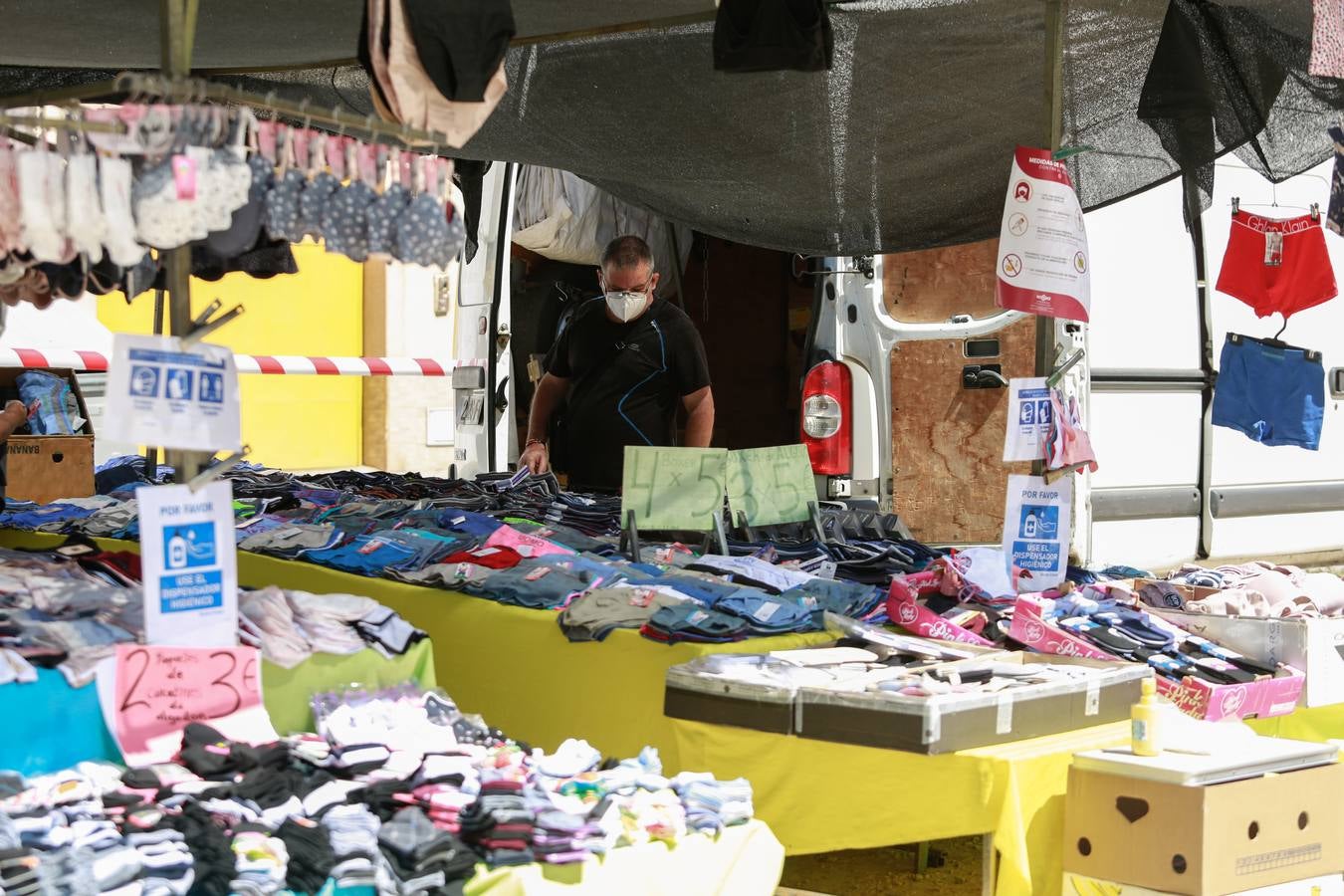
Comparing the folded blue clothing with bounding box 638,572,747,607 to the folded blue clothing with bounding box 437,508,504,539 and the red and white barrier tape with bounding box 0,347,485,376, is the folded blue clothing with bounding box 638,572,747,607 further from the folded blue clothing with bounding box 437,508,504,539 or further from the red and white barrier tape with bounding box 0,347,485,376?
the red and white barrier tape with bounding box 0,347,485,376

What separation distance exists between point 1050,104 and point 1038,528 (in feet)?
4.21

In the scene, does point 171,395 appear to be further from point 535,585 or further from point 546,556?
point 546,556

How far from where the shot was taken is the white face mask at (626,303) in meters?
6.37

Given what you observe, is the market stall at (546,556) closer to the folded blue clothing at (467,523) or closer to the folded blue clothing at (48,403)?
the folded blue clothing at (467,523)

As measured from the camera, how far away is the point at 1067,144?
214 inches

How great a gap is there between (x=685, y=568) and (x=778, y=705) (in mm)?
1389

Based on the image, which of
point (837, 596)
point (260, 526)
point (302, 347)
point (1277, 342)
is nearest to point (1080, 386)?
point (1277, 342)

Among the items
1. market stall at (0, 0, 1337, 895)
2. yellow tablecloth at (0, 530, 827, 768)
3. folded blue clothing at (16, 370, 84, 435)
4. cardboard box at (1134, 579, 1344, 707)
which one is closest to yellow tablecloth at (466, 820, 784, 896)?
market stall at (0, 0, 1337, 895)

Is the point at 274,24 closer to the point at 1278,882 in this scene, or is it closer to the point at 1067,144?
the point at 1067,144

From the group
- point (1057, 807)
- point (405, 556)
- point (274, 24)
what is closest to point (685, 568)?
point (405, 556)

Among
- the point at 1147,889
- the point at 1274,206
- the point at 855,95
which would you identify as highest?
the point at 855,95

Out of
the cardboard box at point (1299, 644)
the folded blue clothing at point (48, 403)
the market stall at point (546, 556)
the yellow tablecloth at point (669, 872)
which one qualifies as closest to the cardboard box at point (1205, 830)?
the market stall at point (546, 556)

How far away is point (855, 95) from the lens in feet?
17.5

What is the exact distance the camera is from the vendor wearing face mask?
6410mm
